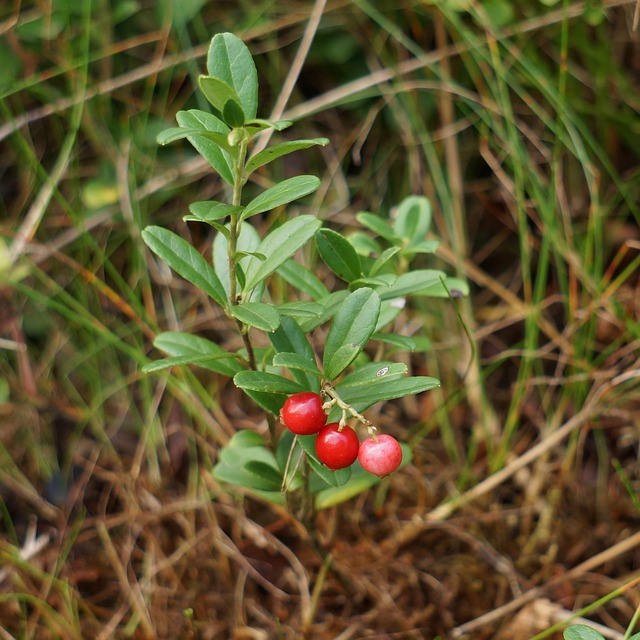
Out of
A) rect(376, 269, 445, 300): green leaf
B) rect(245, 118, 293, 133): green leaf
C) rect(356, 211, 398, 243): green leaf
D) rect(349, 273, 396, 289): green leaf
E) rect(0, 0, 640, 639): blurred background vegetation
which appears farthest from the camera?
rect(0, 0, 640, 639): blurred background vegetation

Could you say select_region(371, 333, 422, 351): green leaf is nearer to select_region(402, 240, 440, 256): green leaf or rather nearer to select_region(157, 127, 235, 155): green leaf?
select_region(402, 240, 440, 256): green leaf

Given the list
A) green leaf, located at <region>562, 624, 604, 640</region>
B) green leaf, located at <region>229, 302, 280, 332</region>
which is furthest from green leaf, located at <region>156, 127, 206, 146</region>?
green leaf, located at <region>562, 624, 604, 640</region>

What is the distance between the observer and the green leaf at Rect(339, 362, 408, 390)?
1.17 meters

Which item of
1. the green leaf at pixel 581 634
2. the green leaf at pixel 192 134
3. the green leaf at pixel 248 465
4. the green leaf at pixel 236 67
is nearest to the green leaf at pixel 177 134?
the green leaf at pixel 192 134

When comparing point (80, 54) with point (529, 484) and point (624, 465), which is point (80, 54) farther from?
point (624, 465)

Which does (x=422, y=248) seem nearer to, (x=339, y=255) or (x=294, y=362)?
(x=339, y=255)

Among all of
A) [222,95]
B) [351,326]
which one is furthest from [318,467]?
[222,95]

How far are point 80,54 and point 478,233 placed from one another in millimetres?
1353

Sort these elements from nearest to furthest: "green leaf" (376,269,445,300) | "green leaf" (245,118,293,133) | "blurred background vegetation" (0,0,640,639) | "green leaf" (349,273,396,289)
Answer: "green leaf" (245,118,293,133) < "green leaf" (349,273,396,289) < "green leaf" (376,269,445,300) < "blurred background vegetation" (0,0,640,639)

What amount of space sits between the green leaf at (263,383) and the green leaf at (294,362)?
35mm

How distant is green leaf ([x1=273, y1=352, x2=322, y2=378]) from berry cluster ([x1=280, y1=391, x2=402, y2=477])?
40 millimetres

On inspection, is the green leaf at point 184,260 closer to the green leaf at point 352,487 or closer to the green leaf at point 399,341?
the green leaf at point 399,341

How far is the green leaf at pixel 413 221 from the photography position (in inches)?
64.7

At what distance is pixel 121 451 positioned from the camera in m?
2.29
